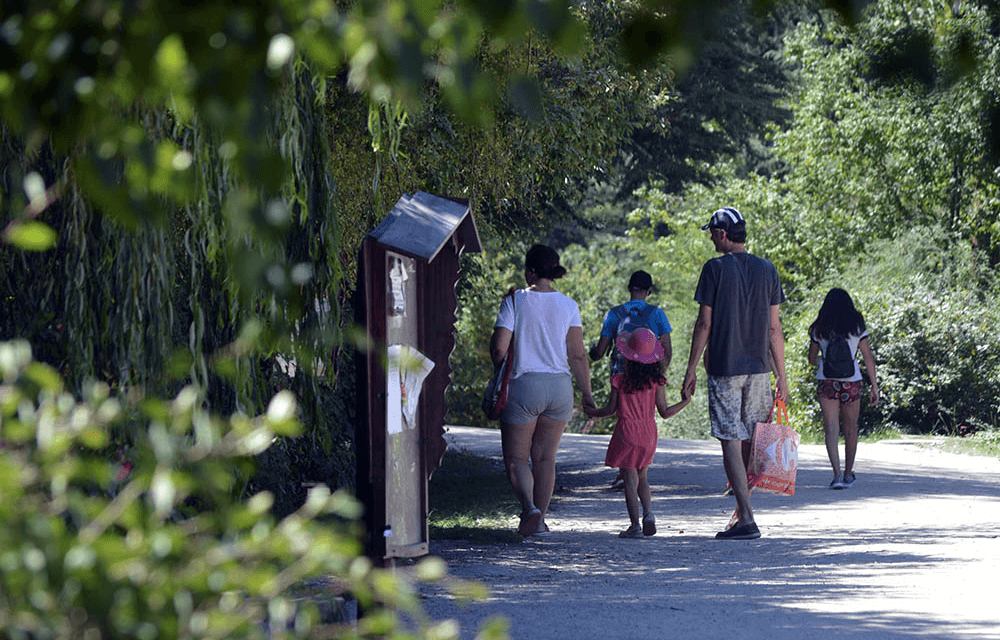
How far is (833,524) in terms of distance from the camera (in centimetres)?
1037

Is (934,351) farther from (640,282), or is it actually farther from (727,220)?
(727,220)

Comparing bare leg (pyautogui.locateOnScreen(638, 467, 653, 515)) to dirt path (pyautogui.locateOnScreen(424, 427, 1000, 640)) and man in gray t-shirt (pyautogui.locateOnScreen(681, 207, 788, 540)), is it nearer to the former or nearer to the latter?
dirt path (pyautogui.locateOnScreen(424, 427, 1000, 640))

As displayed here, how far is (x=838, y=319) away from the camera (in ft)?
41.4

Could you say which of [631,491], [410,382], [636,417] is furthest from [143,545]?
[636,417]

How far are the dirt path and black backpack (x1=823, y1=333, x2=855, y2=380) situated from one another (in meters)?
1.09

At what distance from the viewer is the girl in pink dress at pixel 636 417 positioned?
32.1 ft

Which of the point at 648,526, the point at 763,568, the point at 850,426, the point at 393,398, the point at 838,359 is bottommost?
the point at 763,568

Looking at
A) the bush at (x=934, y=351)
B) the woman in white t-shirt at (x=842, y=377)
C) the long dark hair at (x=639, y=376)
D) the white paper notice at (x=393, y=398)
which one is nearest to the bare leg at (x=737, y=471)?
the long dark hair at (x=639, y=376)

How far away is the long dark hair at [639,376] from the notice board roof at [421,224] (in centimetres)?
367

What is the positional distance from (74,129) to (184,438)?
338 centimetres

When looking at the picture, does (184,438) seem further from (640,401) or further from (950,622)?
(640,401)

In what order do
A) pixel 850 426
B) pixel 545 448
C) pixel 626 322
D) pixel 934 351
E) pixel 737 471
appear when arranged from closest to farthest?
pixel 737 471, pixel 545 448, pixel 626 322, pixel 850 426, pixel 934 351

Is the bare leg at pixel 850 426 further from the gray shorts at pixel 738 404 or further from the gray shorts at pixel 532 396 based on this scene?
the gray shorts at pixel 532 396

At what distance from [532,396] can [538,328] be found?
474 mm
